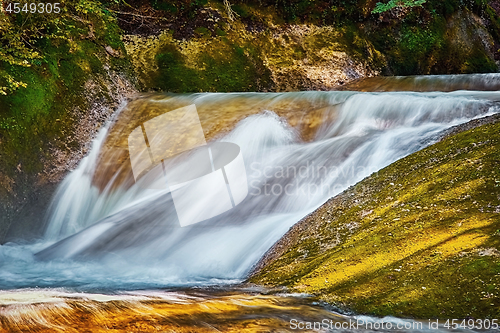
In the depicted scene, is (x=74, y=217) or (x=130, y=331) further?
(x=74, y=217)

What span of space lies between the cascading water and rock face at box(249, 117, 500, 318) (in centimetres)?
64

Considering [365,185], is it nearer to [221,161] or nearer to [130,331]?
[221,161]

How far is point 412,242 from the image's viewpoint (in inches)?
178

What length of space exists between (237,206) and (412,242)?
3208 millimetres

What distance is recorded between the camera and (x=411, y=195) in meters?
5.48

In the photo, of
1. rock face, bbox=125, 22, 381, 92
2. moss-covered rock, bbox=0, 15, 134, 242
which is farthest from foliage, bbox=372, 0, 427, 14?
moss-covered rock, bbox=0, 15, 134, 242

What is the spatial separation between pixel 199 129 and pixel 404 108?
3894 mm

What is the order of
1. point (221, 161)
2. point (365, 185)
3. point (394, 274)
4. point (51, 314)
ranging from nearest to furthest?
point (51, 314)
point (394, 274)
point (365, 185)
point (221, 161)

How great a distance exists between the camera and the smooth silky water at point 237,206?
19.5 feet

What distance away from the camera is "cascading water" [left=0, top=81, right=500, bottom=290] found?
20.1 feet

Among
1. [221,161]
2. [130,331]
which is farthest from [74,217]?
[130,331]

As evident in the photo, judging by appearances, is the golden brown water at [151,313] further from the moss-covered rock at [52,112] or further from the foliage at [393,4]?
the foliage at [393,4]

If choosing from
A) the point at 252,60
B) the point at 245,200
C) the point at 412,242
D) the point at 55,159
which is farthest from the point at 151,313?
the point at 252,60

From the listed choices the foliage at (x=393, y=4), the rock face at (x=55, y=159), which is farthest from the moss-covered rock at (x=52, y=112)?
the foliage at (x=393, y=4)
